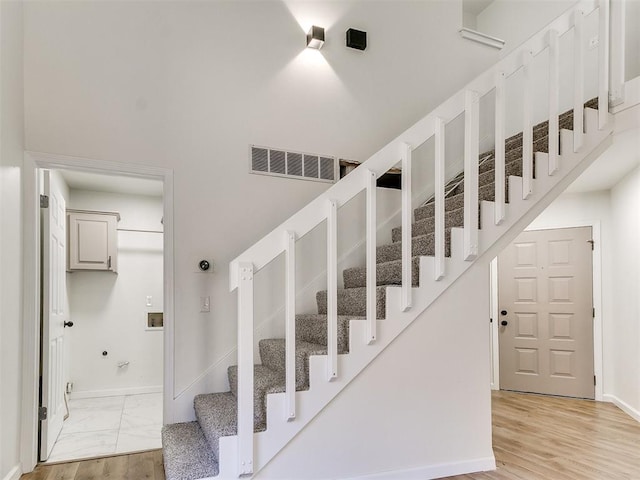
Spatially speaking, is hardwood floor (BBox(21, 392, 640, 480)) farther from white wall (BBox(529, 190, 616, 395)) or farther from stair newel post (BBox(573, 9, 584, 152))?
stair newel post (BBox(573, 9, 584, 152))

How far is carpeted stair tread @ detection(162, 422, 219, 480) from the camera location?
2.06 meters

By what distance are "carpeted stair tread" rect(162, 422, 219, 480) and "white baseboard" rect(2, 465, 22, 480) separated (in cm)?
81

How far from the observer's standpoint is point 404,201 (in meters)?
2.47

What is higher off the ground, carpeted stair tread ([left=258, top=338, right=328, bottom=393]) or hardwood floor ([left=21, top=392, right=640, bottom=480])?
carpeted stair tread ([left=258, top=338, right=328, bottom=393])

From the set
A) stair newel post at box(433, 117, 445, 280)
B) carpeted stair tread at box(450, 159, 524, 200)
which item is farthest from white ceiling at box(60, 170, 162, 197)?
carpeted stair tread at box(450, 159, 524, 200)

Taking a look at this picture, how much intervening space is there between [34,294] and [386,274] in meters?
2.22

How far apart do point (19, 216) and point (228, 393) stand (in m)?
1.72

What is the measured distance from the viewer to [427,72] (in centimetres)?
395

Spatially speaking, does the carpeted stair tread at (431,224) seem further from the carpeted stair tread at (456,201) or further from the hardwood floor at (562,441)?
the hardwood floor at (562,441)

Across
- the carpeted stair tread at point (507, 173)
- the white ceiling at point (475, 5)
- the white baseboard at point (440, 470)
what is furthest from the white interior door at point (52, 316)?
the white ceiling at point (475, 5)

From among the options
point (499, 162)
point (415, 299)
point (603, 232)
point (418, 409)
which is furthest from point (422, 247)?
point (603, 232)

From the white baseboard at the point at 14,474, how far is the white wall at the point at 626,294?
4868mm

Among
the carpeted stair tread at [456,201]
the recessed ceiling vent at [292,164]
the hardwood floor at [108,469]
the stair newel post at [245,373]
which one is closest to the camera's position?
the stair newel post at [245,373]

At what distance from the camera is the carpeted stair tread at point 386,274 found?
2625 millimetres
